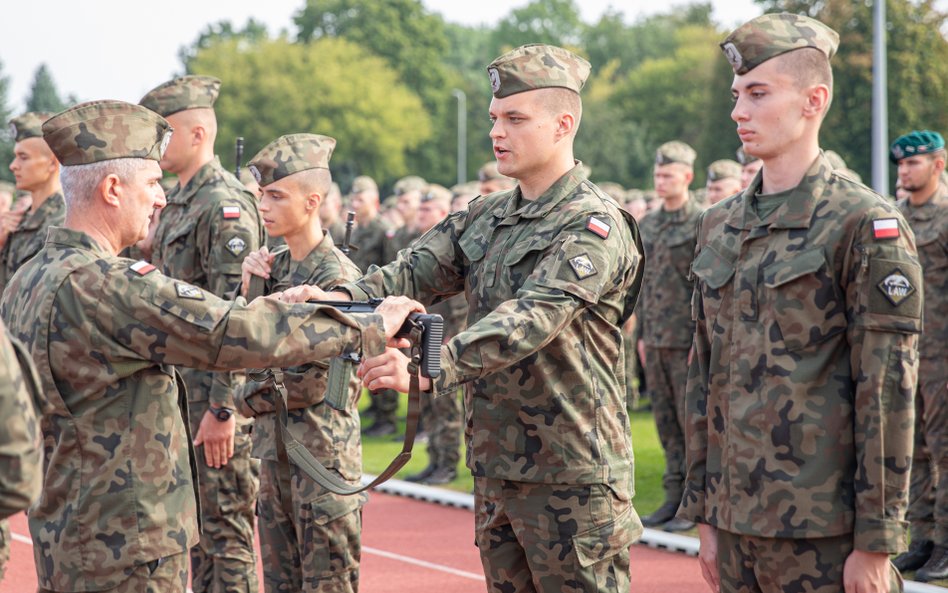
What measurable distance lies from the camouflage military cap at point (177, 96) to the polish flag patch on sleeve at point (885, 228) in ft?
14.4

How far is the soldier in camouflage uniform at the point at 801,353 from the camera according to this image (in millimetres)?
3590

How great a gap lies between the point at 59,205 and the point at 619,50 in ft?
303

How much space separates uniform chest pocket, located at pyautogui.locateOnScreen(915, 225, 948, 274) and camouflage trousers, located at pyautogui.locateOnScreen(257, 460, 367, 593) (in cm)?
427

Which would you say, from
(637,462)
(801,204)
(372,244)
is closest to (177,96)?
(801,204)

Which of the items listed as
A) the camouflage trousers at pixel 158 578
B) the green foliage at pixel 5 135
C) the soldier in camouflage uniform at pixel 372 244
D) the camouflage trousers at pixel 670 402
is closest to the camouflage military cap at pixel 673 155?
the camouflage trousers at pixel 670 402

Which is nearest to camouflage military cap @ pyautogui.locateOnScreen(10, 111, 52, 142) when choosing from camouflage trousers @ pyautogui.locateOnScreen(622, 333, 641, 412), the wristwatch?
the wristwatch

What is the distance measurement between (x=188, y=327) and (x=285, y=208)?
229cm

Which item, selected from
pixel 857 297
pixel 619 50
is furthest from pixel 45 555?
pixel 619 50

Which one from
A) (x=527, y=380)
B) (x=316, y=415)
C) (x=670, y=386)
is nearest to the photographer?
(x=527, y=380)

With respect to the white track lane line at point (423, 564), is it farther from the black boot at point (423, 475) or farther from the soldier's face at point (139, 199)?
the soldier's face at point (139, 199)

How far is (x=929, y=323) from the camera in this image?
26.2 feet

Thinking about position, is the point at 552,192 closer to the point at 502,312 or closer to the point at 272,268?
the point at 502,312

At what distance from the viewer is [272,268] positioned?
607 cm

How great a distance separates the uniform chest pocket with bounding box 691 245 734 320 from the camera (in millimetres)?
3957
